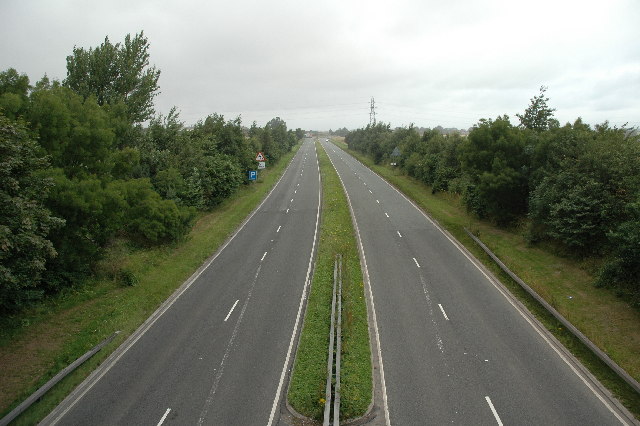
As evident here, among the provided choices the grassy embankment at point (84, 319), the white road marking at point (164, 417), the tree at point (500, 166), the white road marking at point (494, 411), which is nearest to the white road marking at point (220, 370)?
the white road marking at point (164, 417)

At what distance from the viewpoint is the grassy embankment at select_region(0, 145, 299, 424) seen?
13016 millimetres

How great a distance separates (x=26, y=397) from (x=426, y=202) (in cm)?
3340

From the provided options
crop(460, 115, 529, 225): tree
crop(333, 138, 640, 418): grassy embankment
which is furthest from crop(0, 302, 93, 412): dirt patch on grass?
crop(460, 115, 529, 225): tree

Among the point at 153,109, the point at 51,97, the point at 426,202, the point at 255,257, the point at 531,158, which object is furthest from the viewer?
the point at 426,202

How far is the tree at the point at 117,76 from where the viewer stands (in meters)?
28.2

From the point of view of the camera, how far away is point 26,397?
483 inches

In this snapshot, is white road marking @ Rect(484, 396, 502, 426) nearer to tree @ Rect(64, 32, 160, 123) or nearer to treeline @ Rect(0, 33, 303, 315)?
treeline @ Rect(0, 33, 303, 315)

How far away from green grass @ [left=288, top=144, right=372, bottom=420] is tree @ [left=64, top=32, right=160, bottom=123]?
1825cm

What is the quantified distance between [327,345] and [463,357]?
4.74m

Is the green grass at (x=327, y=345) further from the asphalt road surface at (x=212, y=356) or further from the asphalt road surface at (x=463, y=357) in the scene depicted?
the asphalt road surface at (x=463, y=357)

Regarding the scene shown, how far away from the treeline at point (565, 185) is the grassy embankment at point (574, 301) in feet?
3.06

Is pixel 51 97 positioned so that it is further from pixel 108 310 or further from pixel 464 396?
pixel 464 396

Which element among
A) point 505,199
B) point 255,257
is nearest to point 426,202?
point 505,199

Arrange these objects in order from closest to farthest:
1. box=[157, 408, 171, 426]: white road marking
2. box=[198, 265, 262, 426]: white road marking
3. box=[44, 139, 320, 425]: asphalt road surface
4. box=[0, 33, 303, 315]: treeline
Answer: box=[157, 408, 171, 426]: white road marking < box=[198, 265, 262, 426]: white road marking < box=[44, 139, 320, 425]: asphalt road surface < box=[0, 33, 303, 315]: treeline
